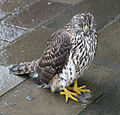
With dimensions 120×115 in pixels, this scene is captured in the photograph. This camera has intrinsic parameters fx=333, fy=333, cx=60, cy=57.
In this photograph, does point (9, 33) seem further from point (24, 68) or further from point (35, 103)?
point (35, 103)

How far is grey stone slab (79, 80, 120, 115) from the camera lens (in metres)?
4.61

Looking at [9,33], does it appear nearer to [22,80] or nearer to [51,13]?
[51,13]

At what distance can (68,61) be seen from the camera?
4.61 m

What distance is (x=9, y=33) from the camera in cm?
678

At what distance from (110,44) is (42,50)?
4.21ft

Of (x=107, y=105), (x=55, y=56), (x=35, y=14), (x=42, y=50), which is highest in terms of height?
(x=55, y=56)

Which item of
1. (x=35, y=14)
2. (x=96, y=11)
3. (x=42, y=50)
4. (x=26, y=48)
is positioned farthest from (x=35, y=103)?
(x=96, y=11)

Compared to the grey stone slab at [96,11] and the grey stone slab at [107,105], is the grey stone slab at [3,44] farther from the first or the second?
the grey stone slab at [107,105]

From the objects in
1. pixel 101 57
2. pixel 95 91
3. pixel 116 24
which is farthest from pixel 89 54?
pixel 116 24

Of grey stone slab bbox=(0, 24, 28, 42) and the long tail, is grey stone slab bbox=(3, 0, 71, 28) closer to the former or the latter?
grey stone slab bbox=(0, 24, 28, 42)

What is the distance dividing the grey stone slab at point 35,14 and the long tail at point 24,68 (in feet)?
5.72

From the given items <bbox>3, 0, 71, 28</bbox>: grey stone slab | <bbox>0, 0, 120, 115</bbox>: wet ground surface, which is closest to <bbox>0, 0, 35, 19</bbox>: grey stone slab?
<bbox>0, 0, 120, 115</bbox>: wet ground surface

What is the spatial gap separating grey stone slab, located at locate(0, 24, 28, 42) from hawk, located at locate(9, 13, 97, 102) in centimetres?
183

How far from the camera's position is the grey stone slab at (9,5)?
7.57 m
